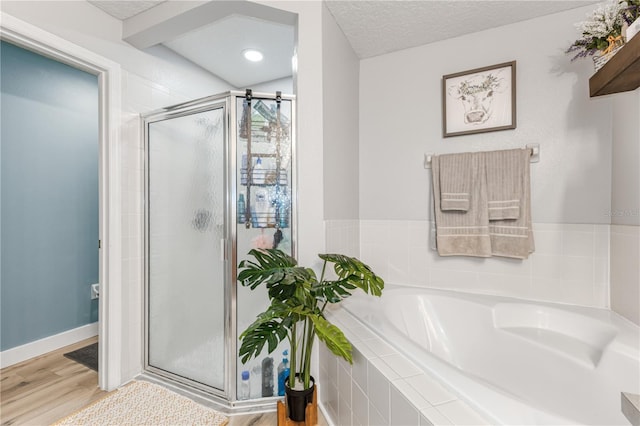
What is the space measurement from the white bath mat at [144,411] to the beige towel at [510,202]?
6.09 feet

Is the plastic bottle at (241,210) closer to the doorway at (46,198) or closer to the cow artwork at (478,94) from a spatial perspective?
the cow artwork at (478,94)

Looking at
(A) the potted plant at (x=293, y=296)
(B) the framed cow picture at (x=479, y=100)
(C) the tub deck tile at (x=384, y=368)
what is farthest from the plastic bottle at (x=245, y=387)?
(B) the framed cow picture at (x=479, y=100)

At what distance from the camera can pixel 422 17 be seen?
193 cm

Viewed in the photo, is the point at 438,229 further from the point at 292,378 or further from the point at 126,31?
the point at 126,31

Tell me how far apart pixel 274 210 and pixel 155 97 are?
128 centimetres

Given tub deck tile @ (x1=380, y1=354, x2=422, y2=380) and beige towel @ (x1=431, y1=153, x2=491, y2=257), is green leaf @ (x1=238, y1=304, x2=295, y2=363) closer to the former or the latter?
tub deck tile @ (x1=380, y1=354, x2=422, y2=380)

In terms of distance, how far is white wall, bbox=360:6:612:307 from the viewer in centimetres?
179

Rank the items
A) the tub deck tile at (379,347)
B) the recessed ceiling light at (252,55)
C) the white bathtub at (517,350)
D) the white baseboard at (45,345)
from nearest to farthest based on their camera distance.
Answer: the white bathtub at (517,350)
the tub deck tile at (379,347)
the white baseboard at (45,345)
the recessed ceiling light at (252,55)

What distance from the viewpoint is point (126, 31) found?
1.99m

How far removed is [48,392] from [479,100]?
3.20 meters

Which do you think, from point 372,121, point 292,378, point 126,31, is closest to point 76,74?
point 126,31

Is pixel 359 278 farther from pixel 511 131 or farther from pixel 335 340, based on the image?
pixel 511 131

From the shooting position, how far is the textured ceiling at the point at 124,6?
6.07ft

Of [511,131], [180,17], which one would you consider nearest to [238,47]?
[180,17]
